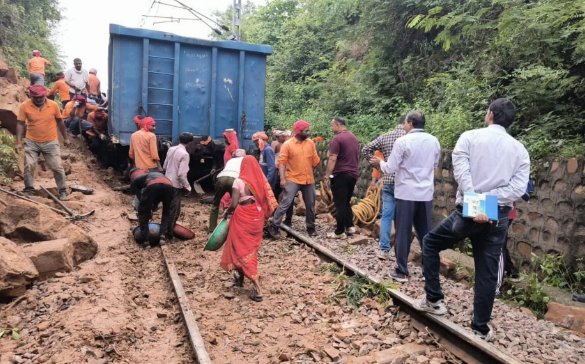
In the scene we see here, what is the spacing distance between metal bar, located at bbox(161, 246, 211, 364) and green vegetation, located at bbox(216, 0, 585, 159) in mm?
4644

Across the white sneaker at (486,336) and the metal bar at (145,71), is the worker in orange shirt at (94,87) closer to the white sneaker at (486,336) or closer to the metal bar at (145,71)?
the metal bar at (145,71)

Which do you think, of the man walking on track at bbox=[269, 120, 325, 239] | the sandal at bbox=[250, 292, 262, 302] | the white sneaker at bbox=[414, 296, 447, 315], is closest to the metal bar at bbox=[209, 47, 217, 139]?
the man walking on track at bbox=[269, 120, 325, 239]

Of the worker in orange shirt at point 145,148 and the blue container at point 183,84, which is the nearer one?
the worker in orange shirt at point 145,148

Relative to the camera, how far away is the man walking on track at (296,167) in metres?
6.55

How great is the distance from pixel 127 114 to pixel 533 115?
6.77 m

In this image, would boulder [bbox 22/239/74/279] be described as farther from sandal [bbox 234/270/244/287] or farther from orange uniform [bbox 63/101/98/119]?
orange uniform [bbox 63/101/98/119]

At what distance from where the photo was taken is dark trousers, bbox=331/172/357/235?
6406mm

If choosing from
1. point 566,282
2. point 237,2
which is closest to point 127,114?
point 566,282

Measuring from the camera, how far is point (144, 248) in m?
6.37

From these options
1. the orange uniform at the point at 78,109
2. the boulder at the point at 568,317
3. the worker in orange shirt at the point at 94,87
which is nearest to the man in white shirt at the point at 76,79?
the worker in orange shirt at the point at 94,87

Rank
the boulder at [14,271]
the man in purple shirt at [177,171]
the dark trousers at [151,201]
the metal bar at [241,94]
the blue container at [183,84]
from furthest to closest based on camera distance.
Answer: the metal bar at [241,94] → the blue container at [183,84] → the man in purple shirt at [177,171] → the dark trousers at [151,201] → the boulder at [14,271]

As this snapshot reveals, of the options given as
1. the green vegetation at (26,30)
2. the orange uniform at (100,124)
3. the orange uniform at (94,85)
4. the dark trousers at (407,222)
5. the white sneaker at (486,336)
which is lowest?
the white sneaker at (486,336)

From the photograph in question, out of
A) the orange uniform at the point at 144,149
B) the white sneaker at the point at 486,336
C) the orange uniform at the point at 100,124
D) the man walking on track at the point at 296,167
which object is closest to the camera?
the white sneaker at the point at 486,336

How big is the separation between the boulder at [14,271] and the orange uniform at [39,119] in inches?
122
